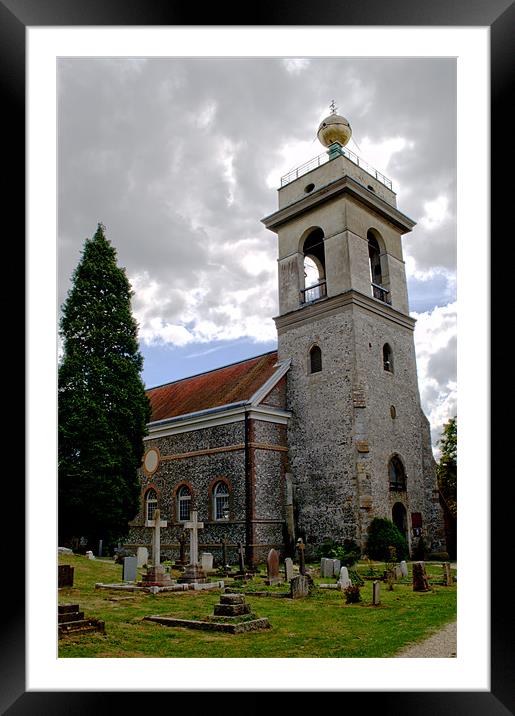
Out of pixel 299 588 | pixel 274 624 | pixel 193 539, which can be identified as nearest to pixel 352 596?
pixel 299 588

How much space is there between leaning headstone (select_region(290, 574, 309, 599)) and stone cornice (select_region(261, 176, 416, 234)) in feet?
44.8

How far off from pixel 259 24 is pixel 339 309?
15.2m

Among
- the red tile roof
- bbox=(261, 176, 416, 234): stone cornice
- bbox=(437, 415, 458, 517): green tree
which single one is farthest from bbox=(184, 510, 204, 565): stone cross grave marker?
bbox=(437, 415, 458, 517): green tree

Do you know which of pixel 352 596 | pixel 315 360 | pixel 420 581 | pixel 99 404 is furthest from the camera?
pixel 315 360

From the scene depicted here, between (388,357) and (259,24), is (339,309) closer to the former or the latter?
(388,357)

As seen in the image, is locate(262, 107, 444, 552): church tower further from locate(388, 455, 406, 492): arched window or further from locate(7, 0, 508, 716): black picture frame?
locate(7, 0, 508, 716): black picture frame

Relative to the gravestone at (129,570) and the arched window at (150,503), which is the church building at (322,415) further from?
the gravestone at (129,570)

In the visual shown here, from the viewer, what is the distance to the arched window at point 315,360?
67.4 feet

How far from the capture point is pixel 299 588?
37.7 ft

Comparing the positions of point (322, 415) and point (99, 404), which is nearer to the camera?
point (99, 404)

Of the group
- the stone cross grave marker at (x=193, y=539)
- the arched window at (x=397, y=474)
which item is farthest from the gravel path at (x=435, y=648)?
the arched window at (x=397, y=474)

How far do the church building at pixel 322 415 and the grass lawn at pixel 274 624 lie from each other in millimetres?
5669
